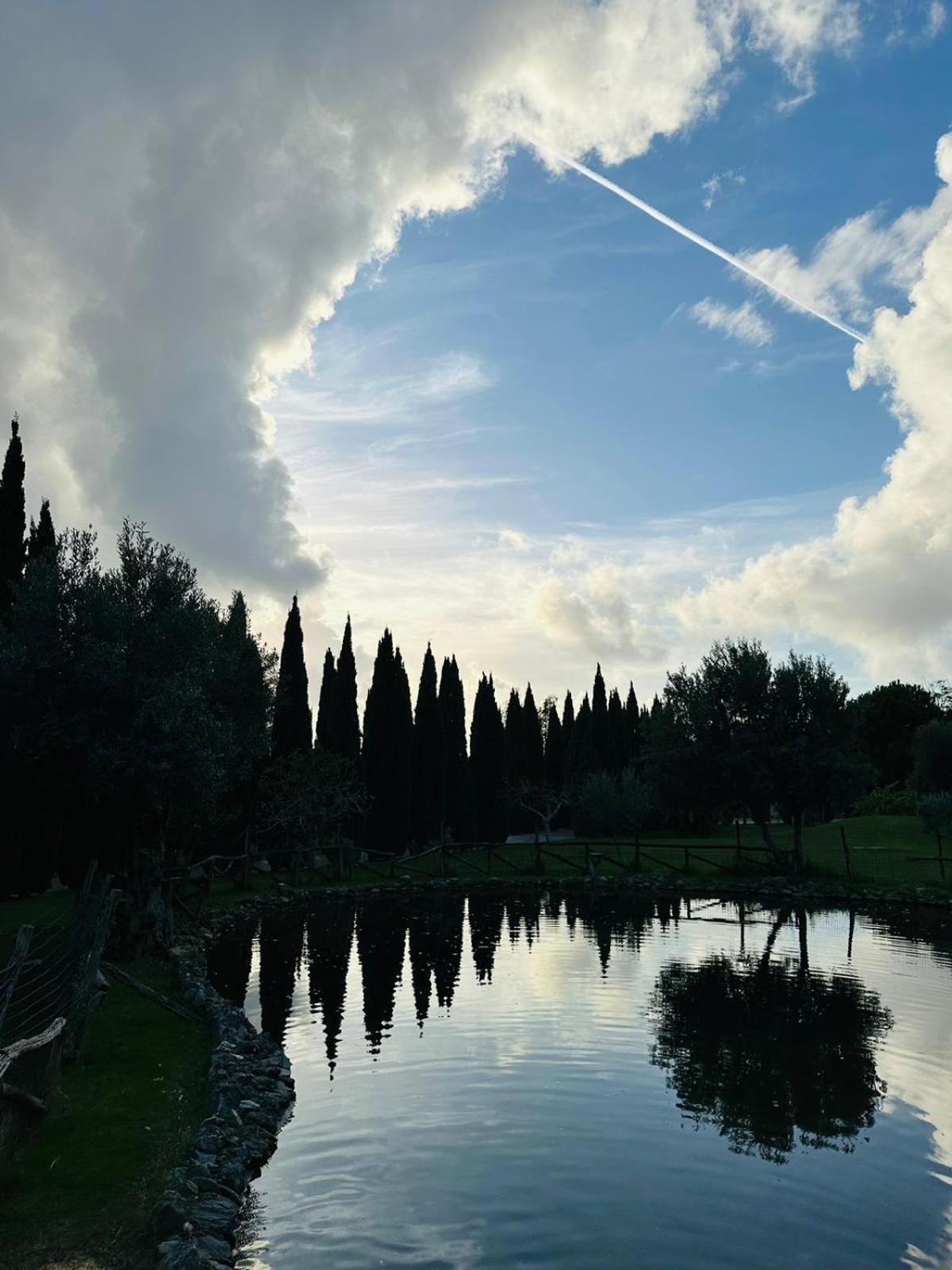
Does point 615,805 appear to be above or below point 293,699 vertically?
below

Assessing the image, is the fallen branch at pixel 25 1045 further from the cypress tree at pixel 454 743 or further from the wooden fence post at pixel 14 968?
the cypress tree at pixel 454 743

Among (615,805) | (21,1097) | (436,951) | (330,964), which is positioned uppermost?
(615,805)

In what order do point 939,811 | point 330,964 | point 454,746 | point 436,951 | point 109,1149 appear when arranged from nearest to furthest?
point 109,1149
point 330,964
point 436,951
point 939,811
point 454,746

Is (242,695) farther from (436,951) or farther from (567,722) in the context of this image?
(567,722)

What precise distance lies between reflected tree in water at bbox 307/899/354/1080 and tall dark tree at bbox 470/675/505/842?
128 ft

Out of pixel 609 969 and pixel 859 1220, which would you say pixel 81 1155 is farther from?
pixel 609 969

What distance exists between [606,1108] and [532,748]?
7790 centimetres

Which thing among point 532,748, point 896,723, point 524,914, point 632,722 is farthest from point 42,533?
point 896,723

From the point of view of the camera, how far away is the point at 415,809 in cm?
7175

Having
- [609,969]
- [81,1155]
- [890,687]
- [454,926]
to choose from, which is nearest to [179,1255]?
[81,1155]

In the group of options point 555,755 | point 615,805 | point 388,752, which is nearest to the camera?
point 388,752

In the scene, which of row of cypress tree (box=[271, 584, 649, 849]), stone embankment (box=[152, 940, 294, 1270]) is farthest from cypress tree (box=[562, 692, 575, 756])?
stone embankment (box=[152, 940, 294, 1270])

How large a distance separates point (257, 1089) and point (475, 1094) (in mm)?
3545

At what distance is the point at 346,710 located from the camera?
2672 inches
